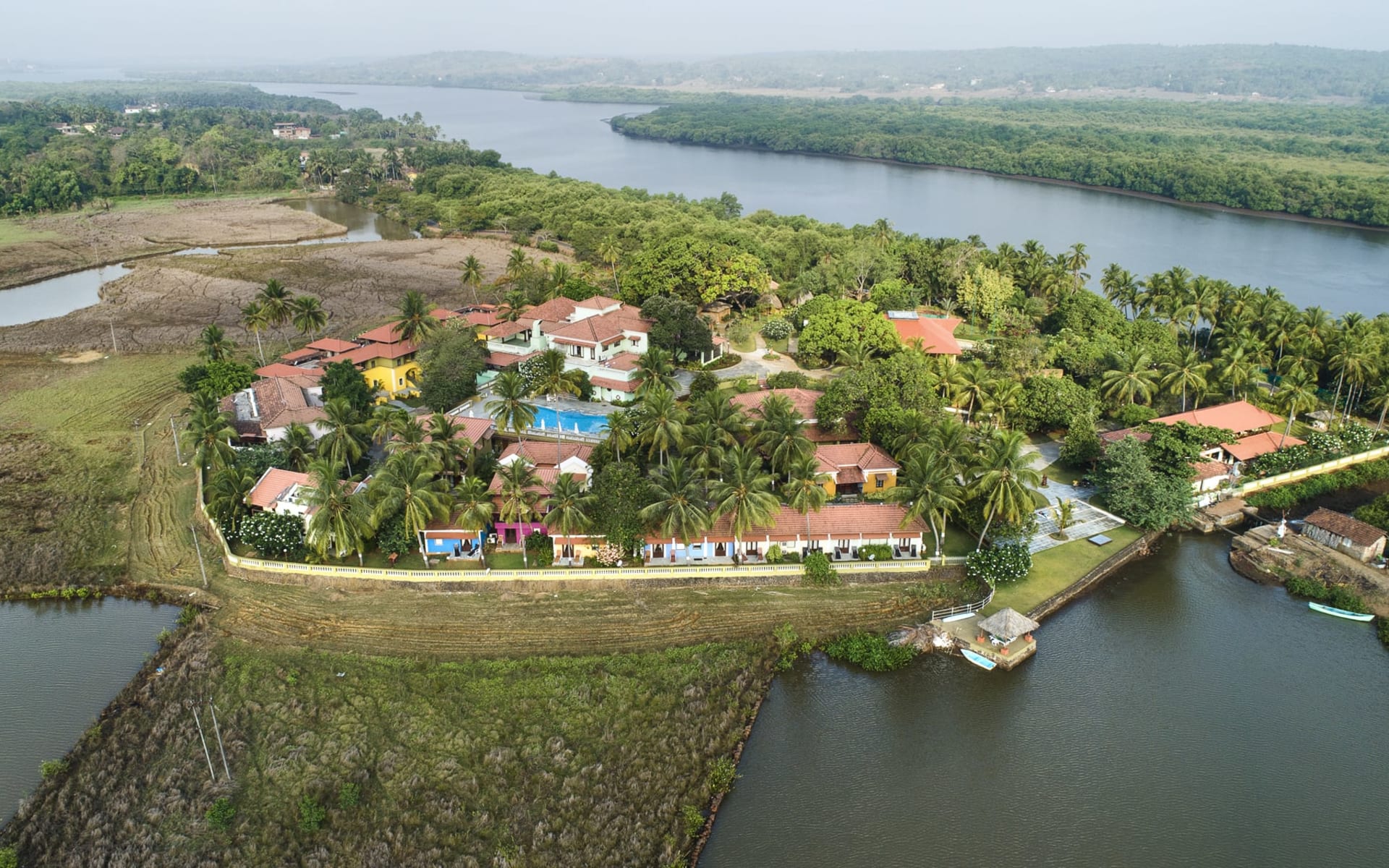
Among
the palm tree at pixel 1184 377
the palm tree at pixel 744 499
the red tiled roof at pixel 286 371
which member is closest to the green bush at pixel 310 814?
the palm tree at pixel 744 499

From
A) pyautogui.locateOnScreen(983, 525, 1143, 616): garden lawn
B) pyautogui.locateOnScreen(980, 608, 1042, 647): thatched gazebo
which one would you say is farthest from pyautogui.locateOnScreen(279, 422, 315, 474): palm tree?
pyautogui.locateOnScreen(983, 525, 1143, 616): garden lawn

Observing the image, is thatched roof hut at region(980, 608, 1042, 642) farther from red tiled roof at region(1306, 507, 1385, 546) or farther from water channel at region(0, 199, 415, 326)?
water channel at region(0, 199, 415, 326)

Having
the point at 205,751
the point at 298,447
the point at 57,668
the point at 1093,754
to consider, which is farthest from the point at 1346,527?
the point at 57,668

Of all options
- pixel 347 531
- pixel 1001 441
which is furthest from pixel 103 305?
pixel 1001 441

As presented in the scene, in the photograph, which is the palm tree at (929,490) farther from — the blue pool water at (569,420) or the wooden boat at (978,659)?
the blue pool water at (569,420)

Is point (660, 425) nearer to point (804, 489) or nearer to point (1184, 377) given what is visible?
point (804, 489)
